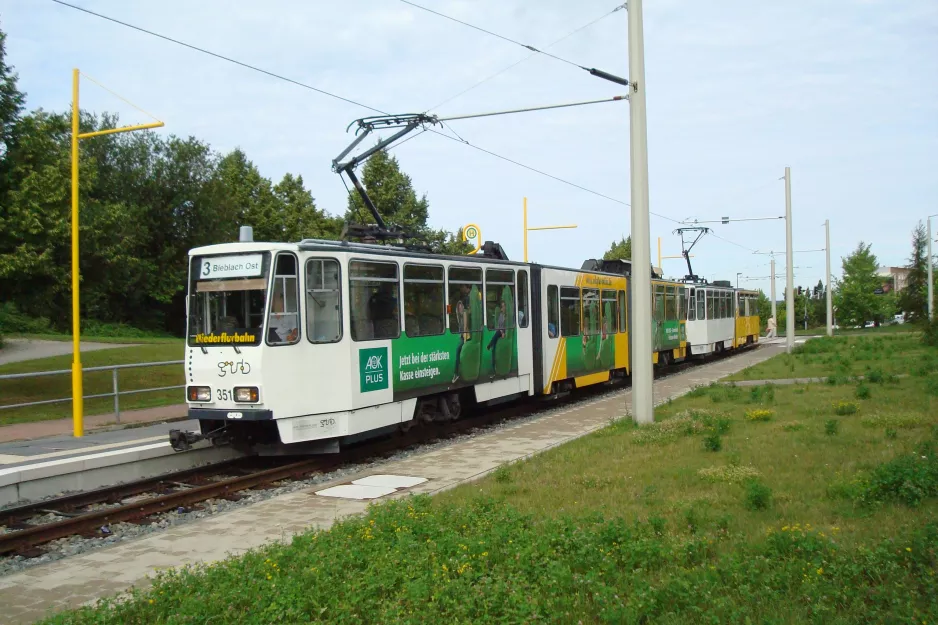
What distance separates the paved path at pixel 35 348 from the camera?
89.5ft

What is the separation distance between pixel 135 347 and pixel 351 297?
2322 cm

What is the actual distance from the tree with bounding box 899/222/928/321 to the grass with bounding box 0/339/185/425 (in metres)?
39.8

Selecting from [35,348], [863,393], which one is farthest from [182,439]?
[35,348]

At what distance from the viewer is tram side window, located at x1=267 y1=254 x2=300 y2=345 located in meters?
10.3

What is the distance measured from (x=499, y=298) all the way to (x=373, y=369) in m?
4.26

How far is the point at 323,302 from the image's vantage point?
1075 cm

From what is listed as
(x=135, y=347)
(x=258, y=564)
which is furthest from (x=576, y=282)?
(x=135, y=347)

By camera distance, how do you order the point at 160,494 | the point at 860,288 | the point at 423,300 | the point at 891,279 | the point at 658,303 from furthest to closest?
the point at 891,279 < the point at 860,288 < the point at 658,303 < the point at 423,300 < the point at 160,494

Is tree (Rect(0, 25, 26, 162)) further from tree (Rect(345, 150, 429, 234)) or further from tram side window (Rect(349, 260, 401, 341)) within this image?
tree (Rect(345, 150, 429, 234))

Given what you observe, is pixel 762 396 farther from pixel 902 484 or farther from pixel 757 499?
pixel 757 499

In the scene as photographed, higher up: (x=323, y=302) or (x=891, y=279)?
(x=891, y=279)

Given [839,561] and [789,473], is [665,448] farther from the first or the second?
[839,561]

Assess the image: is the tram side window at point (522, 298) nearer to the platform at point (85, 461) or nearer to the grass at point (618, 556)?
the platform at point (85, 461)

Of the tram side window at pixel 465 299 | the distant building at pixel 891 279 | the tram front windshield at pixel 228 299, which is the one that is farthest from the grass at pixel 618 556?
the distant building at pixel 891 279
